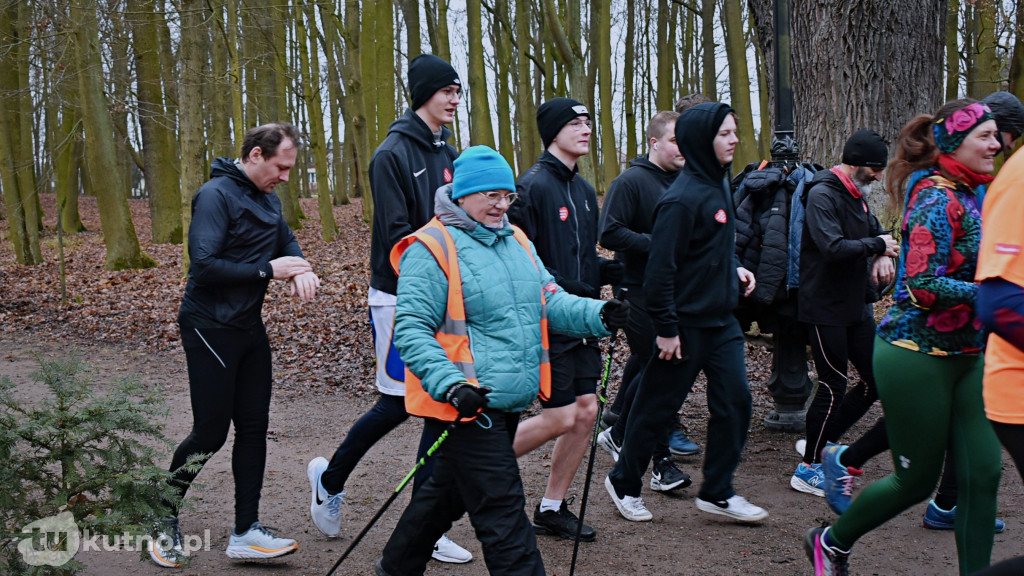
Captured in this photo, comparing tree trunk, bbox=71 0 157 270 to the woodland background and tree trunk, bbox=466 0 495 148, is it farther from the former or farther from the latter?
tree trunk, bbox=466 0 495 148

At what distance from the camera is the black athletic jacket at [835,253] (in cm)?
507

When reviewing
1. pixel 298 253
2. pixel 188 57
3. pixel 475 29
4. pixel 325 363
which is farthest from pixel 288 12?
pixel 298 253

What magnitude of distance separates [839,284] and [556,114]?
6.47ft

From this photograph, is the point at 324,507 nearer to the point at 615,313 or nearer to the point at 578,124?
the point at 615,313

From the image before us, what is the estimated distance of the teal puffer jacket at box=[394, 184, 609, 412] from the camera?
3.19 meters

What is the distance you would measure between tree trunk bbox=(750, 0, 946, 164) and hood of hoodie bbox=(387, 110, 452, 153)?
173 inches

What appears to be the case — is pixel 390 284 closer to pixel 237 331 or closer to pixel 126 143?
pixel 237 331

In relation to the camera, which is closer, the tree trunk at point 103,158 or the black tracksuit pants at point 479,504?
the black tracksuit pants at point 479,504

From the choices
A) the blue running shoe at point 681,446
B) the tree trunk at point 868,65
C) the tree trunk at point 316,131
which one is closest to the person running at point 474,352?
the blue running shoe at point 681,446

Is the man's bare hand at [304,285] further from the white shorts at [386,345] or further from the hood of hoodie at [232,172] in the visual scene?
the hood of hoodie at [232,172]

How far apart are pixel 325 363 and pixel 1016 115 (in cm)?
747

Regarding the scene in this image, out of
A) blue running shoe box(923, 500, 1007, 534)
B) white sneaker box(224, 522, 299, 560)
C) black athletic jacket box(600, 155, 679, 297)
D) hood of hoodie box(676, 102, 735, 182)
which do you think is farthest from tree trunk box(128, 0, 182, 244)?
blue running shoe box(923, 500, 1007, 534)

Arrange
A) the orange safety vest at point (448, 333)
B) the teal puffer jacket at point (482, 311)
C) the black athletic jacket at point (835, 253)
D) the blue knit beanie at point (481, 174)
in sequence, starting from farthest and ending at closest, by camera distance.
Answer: the black athletic jacket at point (835, 253)
the blue knit beanie at point (481, 174)
the orange safety vest at point (448, 333)
the teal puffer jacket at point (482, 311)

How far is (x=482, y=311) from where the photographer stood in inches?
131
